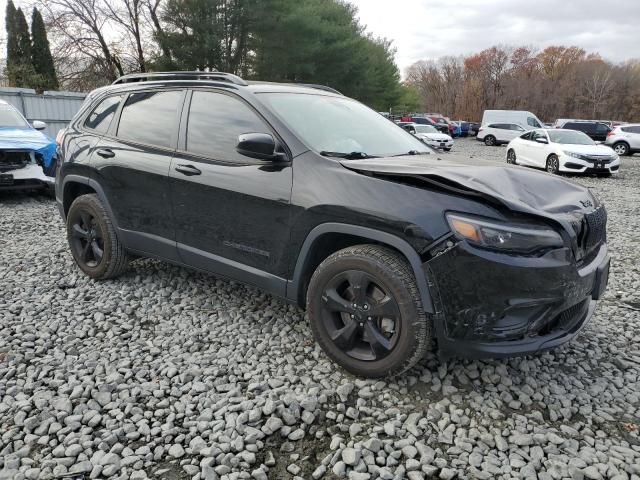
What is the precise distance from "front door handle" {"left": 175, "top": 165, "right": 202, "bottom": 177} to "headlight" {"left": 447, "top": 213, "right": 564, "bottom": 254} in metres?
1.90

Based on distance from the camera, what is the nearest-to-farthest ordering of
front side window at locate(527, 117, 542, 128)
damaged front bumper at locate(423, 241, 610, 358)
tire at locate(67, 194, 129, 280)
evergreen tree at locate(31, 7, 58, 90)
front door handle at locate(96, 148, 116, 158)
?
damaged front bumper at locate(423, 241, 610, 358) → front door handle at locate(96, 148, 116, 158) → tire at locate(67, 194, 129, 280) → evergreen tree at locate(31, 7, 58, 90) → front side window at locate(527, 117, 542, 128)

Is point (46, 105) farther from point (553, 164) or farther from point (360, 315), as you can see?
point (360, 315)

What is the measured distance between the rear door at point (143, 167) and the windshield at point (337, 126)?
0.93 m

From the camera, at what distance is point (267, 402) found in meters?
2.64

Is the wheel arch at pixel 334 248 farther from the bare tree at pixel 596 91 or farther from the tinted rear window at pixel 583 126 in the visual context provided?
the bare tree at pixel 596 91

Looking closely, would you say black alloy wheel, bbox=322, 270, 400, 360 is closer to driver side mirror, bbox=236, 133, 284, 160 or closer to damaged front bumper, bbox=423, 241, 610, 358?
damaged front bumper, bbox=423, 241, 610, 358

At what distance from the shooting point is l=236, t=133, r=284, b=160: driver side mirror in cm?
292

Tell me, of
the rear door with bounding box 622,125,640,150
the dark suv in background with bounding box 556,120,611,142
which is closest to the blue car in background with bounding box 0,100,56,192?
the rear door with bounding box 622,125,640,150

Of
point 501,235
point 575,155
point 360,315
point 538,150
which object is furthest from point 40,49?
point 501,235

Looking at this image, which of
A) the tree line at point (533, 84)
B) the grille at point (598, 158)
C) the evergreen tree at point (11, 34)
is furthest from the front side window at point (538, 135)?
the tree line at point (533, 84)

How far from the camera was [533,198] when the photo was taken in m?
2.64

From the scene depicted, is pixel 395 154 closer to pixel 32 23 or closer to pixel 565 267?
pixel 565 267

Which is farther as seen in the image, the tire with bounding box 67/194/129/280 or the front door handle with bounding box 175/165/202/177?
the tire with bounding box 67/194/129/280

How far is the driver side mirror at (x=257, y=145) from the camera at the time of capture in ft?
9.59
